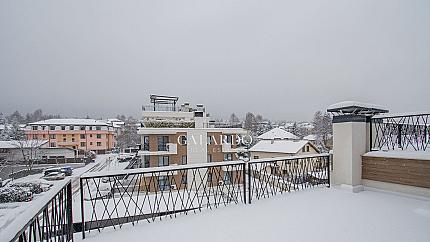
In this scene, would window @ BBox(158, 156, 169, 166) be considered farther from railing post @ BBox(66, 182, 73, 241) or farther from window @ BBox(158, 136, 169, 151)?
railing post @ BBox(66, 182, 73, 241)

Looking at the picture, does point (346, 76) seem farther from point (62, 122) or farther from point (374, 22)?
point (62, 122)

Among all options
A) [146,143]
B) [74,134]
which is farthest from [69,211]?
[74,134]

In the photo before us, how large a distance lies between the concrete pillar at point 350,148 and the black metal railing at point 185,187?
0.91 feet

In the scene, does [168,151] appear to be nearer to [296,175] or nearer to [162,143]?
[162,143]

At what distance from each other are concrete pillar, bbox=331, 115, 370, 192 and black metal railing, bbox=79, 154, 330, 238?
0.28m

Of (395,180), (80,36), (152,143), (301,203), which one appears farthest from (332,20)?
(80,36)

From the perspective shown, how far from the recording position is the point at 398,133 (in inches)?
167

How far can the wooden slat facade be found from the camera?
10.9 ft

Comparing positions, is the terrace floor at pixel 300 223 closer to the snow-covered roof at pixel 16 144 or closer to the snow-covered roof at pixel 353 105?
the snow-covered roof at pixel 353 105

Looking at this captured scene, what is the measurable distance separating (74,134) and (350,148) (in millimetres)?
31142

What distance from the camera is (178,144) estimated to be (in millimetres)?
14008

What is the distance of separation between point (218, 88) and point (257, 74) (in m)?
4.34

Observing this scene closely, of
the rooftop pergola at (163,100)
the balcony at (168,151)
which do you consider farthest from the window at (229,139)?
the rooftop pergola at (163,100)

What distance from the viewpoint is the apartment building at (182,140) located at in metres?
13.8
